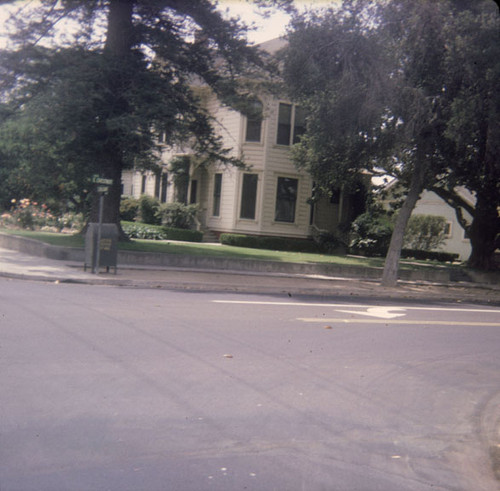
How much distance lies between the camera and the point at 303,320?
39.0 ft

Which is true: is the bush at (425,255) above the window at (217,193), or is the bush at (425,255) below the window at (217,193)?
below

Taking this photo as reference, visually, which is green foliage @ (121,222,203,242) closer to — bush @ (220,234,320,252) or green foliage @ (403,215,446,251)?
bush @ (220,234,320,252)

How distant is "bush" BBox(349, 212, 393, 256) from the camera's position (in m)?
31.2

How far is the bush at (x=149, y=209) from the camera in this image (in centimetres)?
3284

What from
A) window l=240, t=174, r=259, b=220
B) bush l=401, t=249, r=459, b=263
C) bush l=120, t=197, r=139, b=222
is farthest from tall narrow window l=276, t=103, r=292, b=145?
bush l=401, t=249, r=459, b=263

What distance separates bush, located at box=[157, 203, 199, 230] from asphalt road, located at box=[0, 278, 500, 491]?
63.6ft

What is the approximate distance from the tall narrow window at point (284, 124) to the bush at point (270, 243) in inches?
184

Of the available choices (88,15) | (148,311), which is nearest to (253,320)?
(148,311)

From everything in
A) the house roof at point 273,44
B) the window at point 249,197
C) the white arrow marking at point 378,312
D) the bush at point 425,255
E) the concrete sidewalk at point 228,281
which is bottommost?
the white arrow marking at point 378,312

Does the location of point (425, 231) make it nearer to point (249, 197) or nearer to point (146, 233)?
point (249, 197)

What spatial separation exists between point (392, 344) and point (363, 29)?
10.6 meters

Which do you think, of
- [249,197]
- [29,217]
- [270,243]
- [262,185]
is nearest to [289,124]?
[262,185]

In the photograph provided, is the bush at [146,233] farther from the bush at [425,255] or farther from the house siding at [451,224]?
the house siding at [451,224]

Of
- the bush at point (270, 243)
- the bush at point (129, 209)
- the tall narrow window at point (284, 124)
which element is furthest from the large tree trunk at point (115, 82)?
the bush at point (129, 209)
